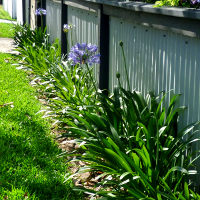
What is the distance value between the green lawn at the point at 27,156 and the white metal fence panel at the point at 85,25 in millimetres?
1108

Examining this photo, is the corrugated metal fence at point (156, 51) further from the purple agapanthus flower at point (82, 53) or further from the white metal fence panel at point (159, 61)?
the purple agapanthus flower at point (82, 53)

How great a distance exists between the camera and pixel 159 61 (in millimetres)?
4270

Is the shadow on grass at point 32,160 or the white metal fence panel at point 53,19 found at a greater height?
the white metal fence panel at point 53,19

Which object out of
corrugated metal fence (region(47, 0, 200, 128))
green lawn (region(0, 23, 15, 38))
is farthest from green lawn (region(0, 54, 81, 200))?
green lawn (region(0, 23, 15, 38))

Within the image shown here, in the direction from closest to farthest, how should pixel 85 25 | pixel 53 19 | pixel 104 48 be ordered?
1. pixel 104 48
2. pixel 85 25
3. pixel 53 19

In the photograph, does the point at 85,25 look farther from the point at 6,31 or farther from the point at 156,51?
the point at 6,31

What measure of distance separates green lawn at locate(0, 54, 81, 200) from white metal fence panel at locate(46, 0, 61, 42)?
2.78 metres

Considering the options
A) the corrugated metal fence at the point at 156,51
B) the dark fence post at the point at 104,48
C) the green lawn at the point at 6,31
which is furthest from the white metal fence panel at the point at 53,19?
the green lawn at the point at 6,31

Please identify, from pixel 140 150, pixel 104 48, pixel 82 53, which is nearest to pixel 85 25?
pixel 104 48

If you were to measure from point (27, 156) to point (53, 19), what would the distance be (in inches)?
225

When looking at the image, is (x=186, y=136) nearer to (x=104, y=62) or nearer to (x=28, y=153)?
(x=28, y=153)

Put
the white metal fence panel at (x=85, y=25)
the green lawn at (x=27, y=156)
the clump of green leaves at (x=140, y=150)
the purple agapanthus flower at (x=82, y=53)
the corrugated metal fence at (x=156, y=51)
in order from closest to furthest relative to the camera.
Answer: the clump of green leaves at (x=140, y=150) → the corrugated metal fence at (x=156, y=51) → the green lawn at (x=27, y=156) → the purple agapanthus flower at (x=82, y=53) → the white metal fence panel at (x=85, y=25)

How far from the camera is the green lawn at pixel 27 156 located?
376 cm

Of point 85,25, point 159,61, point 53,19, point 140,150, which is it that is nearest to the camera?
point 140,150
